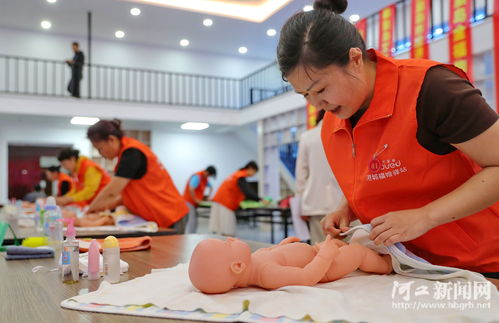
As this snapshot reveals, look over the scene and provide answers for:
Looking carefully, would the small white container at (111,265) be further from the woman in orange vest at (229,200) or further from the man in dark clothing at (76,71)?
the man in dark clothing at (76,71)

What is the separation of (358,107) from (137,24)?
11.4 metres

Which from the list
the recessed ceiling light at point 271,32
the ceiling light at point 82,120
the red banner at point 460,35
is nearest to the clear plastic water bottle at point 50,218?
the red banner at point 460,35

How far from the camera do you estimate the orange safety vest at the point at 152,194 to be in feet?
10.2

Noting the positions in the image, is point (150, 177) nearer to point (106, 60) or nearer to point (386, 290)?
point (386, 290)

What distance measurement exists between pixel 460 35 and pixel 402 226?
5.45 meters

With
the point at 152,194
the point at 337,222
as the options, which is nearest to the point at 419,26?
the point at 152,194

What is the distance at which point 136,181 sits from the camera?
3102 mm

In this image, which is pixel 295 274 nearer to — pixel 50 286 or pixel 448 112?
pixel 448 112

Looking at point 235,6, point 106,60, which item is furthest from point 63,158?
point 106,60

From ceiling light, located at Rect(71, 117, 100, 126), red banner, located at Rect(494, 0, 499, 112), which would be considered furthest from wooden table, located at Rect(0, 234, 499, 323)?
ceiling light, located at Rect(71, 117, 100, 126)

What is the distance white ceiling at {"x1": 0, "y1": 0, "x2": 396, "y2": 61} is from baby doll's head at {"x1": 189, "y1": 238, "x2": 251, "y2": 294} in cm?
944

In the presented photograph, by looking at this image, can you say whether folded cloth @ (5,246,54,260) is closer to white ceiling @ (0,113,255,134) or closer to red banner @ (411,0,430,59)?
red banner @ (411,0,430,59)

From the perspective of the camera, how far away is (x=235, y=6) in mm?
11094

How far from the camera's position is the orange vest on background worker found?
1089mm
